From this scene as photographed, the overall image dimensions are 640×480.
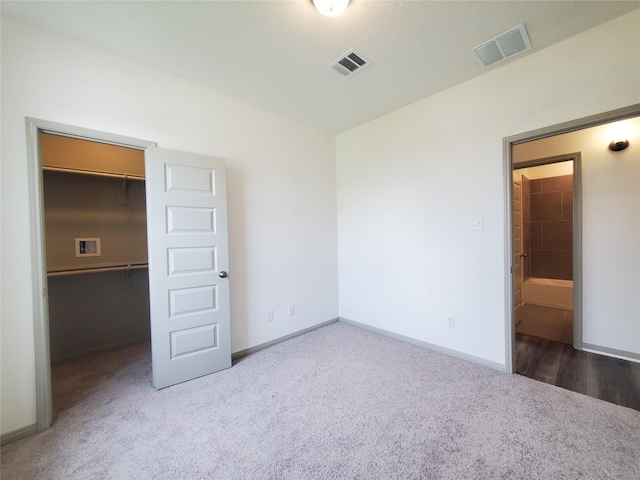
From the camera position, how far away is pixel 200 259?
2.46 m

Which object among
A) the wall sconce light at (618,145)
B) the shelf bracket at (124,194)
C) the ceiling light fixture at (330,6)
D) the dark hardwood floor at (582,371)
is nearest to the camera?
the ceiling light fixture at (330,6)

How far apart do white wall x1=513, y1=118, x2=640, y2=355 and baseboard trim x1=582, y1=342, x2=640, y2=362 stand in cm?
2

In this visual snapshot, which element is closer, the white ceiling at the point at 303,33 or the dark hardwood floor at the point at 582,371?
the white ceiling at the point at 303,33

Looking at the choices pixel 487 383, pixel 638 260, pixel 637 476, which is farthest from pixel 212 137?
pixel 638 260

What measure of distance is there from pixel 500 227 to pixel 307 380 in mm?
2314

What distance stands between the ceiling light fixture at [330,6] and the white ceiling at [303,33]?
107mm

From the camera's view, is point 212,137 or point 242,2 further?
point 212,137

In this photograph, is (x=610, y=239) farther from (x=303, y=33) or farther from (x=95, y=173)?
(x=95, y=173)

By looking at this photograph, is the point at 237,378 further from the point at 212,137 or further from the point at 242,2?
the point at 242,2

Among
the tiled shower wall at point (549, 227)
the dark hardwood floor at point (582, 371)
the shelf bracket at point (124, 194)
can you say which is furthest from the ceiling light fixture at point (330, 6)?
the tiled shower wall at point (549, 227)

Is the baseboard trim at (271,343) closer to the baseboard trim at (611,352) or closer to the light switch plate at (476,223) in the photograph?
the light switch plate at (476,223)

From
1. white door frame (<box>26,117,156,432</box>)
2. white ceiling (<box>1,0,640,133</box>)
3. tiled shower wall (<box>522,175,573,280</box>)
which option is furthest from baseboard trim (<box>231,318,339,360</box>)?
tiled shower wall (<box>522,175,573,280</box>)

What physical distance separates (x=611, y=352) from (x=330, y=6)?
163 inches

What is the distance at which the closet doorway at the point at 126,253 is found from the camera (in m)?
1.96
